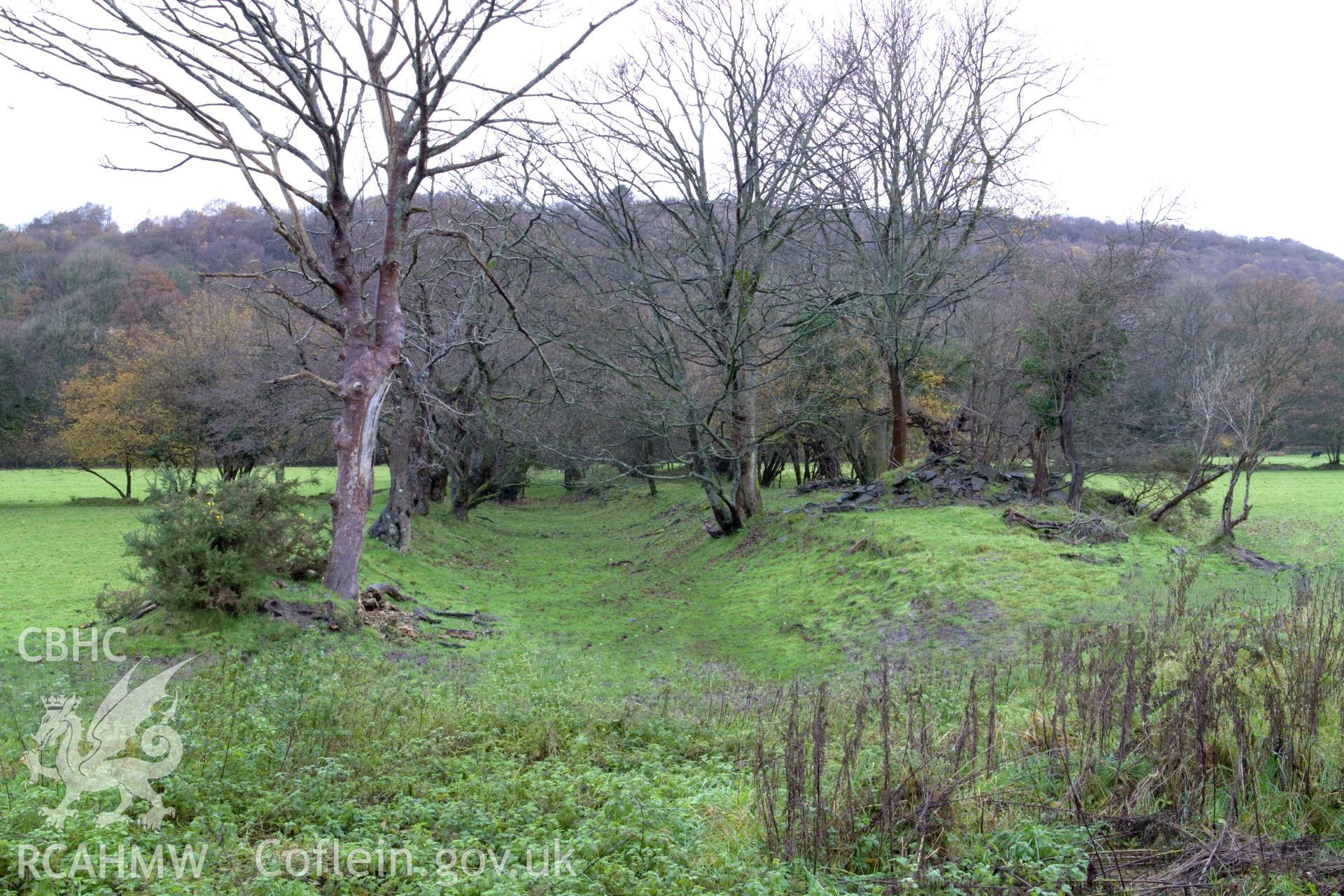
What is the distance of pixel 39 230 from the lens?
4769 cm

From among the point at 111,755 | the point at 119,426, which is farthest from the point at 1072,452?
the point at 119,426

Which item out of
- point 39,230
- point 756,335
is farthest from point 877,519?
point 39,230

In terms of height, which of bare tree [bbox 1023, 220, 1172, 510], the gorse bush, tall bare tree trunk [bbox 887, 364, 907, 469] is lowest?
the gorse bush

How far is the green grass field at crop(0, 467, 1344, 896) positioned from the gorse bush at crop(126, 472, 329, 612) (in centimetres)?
33

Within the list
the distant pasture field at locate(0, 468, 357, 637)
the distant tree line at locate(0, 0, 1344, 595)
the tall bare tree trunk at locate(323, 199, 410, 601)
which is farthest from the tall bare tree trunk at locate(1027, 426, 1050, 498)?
the distant pasture field at locate(0, 468, 357, 637)

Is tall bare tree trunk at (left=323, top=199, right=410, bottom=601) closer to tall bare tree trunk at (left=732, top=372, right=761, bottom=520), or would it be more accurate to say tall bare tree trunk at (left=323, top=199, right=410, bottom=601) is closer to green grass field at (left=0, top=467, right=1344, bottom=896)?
green grass field at (left=0, top=467, right=1344, bottom=896)

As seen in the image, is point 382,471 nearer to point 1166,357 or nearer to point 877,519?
point 877,519

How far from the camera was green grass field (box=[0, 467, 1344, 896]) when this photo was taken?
3635mm

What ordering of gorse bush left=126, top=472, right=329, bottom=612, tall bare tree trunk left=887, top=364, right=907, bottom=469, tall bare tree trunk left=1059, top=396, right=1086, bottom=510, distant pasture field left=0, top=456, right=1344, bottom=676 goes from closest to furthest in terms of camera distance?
gorse bush left=126, top=472, right=329, bottom=612
distant pasture field left=0, top=456, right=1344, bottom=676
tall bare tree trunk left=1059, top=396, right=1086, bottom=510
tall bare tree trunk left=887, top=364, right=907, bottom=469

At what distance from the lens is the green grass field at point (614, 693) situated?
143 inches

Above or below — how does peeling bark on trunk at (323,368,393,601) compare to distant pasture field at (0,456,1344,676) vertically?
above

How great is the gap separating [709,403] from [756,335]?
1999mm

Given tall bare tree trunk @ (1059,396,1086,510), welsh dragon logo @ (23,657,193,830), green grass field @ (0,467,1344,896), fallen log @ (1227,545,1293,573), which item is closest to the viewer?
green grass field @ (0,467,1344,896)

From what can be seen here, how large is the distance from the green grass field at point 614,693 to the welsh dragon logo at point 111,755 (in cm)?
11
